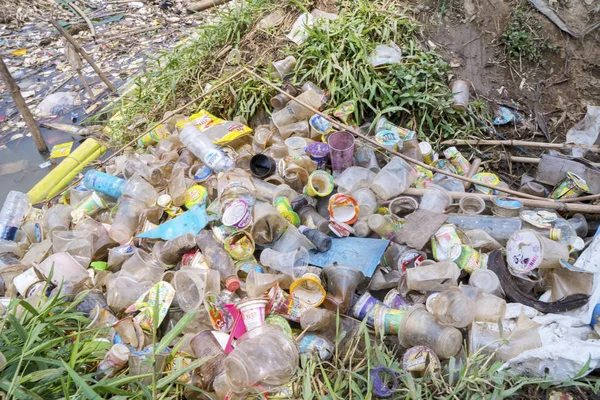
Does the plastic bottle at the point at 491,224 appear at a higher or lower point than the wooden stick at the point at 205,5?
lower

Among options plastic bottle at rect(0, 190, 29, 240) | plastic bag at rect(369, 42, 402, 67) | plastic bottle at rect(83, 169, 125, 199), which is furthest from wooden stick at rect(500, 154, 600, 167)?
plastic bottle at rect(0, 190, 29, 240)

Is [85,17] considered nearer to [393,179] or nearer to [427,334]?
[393,179]

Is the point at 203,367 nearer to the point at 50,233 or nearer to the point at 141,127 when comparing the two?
the point at 50,233

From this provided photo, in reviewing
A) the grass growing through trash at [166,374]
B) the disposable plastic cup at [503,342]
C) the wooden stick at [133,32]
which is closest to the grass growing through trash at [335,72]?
the disposable plastic cup at [503,342]

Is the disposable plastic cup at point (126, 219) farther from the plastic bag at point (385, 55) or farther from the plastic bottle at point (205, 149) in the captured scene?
the plastic bag at point (385, 55)

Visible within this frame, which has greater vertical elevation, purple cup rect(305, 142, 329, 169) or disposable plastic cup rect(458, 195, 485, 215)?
purple cup rect(305, 142, 329, 169)

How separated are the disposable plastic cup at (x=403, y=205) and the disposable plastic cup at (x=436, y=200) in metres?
0.05

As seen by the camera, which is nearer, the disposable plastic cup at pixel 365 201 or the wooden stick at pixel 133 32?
the disposable plastic cup at pixel 365 201

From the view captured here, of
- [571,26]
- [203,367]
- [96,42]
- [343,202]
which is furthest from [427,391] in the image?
[96,42]

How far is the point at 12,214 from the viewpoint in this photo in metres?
3.23

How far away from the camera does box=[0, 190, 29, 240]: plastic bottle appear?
3070 millimetres

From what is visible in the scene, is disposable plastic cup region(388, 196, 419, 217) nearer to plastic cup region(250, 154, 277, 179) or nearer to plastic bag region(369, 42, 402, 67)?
plastic cup region(250, 154, 277, 179)

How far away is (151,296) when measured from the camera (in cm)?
228

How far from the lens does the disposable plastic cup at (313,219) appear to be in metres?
2.58
